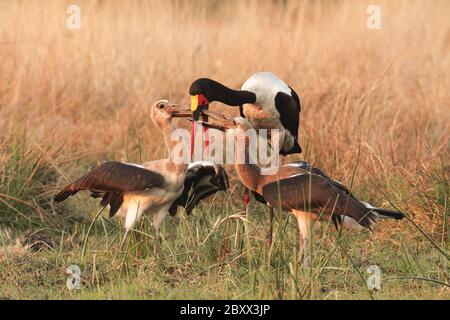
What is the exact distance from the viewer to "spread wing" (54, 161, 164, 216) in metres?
6.93

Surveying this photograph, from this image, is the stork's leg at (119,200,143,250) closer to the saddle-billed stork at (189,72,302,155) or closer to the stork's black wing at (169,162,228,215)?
the stork's black wing at (169,162,228,215)

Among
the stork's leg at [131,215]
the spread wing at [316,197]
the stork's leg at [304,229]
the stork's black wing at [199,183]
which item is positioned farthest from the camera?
the stork's black wing at [199,183]

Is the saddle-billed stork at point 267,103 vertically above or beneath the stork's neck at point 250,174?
above

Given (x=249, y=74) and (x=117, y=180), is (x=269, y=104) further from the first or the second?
(x=249, y=74)

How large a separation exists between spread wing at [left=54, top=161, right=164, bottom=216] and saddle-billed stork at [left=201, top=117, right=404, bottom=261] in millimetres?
798

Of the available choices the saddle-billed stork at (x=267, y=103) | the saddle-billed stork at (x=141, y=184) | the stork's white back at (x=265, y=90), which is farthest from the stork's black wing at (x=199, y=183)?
the stork's white back at (x=265, y=90)

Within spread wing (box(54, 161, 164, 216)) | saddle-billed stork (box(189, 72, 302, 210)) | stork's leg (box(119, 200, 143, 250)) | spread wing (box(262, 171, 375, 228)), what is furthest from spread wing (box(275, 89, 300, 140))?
stork's leg (box(119, 200, 143, 250))

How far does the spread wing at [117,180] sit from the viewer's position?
273 inches

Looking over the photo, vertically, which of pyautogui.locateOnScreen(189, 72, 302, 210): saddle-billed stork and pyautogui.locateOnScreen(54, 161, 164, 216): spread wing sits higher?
pyautogui.locateOnScreen(189, 72, 302, 210): saddle-billed stork

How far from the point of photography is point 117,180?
22.9ft

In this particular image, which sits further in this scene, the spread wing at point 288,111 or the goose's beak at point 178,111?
the spread wing at point 288,111

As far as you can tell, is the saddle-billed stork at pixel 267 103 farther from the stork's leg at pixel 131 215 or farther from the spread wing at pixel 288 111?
the stork's leg at pixel 131 215

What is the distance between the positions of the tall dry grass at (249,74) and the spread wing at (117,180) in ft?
3.93

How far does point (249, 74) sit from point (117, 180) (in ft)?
14.8
